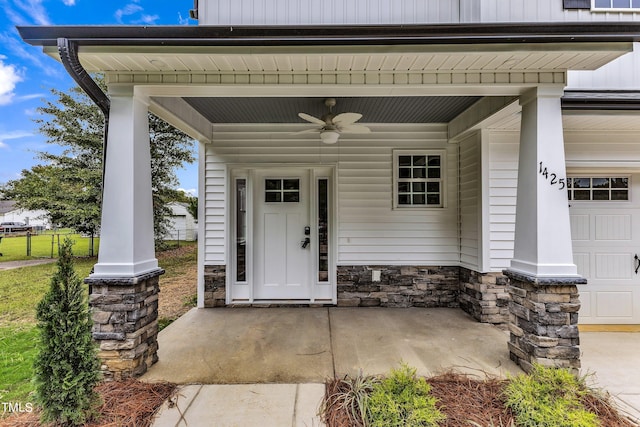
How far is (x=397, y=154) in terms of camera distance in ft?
16.0

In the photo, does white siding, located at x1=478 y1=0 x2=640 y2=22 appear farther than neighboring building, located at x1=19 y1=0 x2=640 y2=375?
Yes

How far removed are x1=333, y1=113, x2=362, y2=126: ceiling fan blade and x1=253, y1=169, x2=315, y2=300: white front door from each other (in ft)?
4.93

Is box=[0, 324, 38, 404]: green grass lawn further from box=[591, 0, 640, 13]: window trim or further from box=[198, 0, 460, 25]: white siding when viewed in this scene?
box=[591, 0, 640, 13]: window trim

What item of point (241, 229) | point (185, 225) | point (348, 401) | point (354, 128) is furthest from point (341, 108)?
point (185, 225)

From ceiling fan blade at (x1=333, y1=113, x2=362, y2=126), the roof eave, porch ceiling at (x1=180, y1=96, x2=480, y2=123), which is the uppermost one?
porch ceiling at (x1=180, y1=96, x2=480, y2=123)

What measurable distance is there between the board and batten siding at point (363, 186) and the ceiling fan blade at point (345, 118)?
1272 mm

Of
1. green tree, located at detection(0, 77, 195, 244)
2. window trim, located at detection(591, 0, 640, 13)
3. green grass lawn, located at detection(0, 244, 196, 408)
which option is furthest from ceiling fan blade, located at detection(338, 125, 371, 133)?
green tree, located at detection(0, 77, 195, 244)

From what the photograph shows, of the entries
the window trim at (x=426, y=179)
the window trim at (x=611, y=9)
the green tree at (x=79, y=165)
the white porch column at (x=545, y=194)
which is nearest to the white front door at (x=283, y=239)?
the window trim at (x=426, y=179)

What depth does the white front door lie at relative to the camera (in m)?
4.92

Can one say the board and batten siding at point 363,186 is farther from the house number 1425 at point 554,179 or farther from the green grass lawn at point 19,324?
the green grass lawn at point 19,324

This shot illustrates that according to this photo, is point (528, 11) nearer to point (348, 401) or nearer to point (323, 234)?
point (323, 234)

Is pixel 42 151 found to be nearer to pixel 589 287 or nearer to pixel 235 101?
pixel 235 101

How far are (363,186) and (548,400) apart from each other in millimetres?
3371

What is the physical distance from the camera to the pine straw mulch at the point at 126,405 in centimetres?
211
